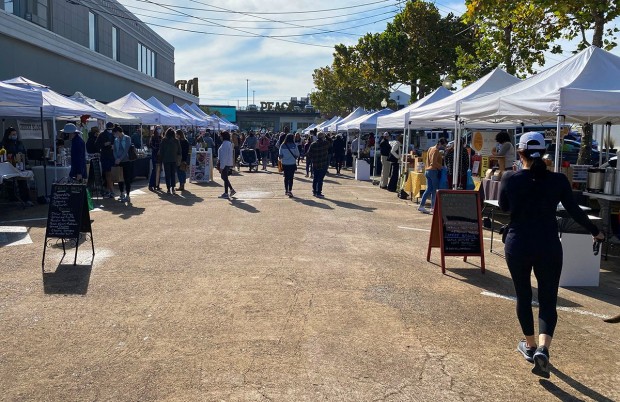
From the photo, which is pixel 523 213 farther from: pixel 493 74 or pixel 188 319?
pixel 493 74

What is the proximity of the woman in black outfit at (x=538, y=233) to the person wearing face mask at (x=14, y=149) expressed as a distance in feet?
38.1

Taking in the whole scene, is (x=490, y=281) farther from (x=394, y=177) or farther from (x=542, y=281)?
(x=394, y=177)

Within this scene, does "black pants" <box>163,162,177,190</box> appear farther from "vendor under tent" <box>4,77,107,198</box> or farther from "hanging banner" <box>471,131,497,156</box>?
"hanging banner" <box>471,131,497,156</box>

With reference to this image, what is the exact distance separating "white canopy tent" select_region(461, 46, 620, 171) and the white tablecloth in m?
9.38

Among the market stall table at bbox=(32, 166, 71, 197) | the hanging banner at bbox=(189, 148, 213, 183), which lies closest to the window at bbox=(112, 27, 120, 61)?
the hanging banner at bbox=(189, 148, 213, 183)

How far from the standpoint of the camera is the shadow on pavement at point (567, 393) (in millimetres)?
4172

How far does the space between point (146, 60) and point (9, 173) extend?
4198 cm

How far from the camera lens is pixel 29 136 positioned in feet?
54.9

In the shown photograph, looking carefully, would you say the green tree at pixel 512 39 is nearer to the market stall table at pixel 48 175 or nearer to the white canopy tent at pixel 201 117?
the market stall table at pixel 48 175

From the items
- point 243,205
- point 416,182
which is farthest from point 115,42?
point 416,182

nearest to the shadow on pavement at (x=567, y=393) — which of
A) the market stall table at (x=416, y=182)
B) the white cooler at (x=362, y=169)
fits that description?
the market stall table at (x=416, y=182)

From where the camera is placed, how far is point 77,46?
28734mm

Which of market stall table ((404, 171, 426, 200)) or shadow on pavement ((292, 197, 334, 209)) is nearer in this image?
shadow on pavement ((292, 197, 334, 209))

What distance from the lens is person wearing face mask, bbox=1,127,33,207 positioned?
1354 centimetres
